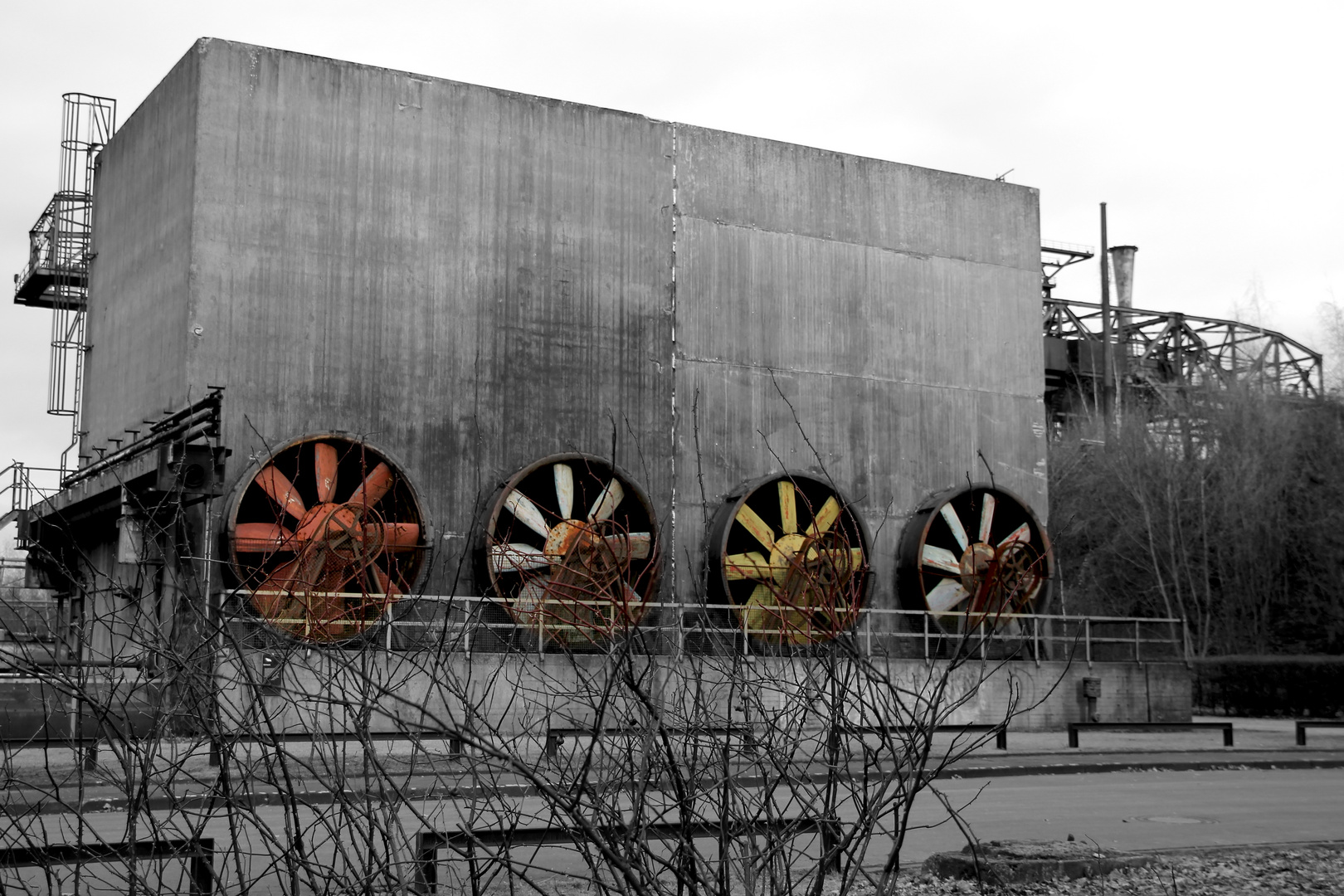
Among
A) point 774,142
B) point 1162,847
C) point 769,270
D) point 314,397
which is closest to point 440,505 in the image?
point 314,397

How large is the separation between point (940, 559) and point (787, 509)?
3.43 metres

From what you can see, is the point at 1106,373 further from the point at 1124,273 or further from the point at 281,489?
the point at 281,489

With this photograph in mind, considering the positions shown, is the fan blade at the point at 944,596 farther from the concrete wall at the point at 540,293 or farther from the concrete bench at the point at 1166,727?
the concrete bench at the point at 1166,727

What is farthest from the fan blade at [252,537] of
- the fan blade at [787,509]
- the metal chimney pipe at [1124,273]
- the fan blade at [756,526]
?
the metal chimney pipe at [1124,273]

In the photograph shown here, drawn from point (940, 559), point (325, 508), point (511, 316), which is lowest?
point (940, 559)

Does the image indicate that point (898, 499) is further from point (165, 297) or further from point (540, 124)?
point (165, 297)

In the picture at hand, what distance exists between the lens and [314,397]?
23875 millimetres

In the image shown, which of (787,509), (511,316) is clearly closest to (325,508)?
(511,316)

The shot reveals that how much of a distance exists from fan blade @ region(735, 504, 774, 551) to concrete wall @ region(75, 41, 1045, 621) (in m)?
0.87

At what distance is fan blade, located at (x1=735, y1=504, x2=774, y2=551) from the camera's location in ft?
86.2

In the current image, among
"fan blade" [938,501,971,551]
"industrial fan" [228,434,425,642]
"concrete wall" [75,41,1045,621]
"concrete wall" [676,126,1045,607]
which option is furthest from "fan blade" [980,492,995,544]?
"industrial fan" [228,434,425,642]

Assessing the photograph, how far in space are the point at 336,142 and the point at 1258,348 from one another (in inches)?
1839

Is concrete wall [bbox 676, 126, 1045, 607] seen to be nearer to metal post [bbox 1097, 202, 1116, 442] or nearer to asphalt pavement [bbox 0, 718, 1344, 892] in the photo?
asphalt pavement [bbox 0, 718, 1344, 892]

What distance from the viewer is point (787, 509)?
27.0 m
